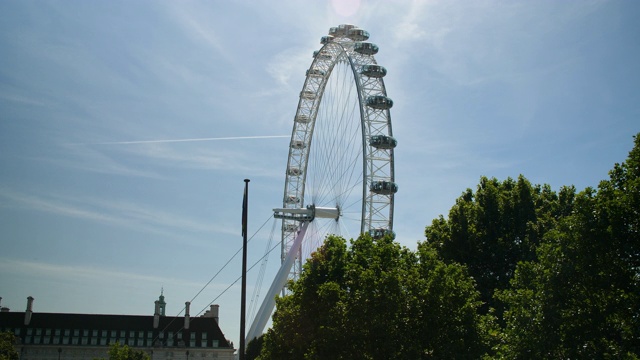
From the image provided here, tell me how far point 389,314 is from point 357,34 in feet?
110

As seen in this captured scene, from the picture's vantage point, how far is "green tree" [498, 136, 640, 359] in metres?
25.8

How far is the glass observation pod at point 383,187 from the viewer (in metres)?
54.8

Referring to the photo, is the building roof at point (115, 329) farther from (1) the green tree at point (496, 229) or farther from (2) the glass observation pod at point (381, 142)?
(1) the green tree at point (496, 229)

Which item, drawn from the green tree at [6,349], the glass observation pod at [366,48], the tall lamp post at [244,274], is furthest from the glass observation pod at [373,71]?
the green tree at [6,349]

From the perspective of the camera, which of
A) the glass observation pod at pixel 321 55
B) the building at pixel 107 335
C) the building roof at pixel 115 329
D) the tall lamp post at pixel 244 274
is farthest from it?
the building roof at pixel 115 329

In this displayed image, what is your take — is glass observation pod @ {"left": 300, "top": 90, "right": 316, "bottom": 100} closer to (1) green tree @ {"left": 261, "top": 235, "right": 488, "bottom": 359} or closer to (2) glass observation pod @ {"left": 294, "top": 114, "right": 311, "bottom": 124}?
(2) glass observation pod @ {"left": 294, "top": 114, "right": 311, "bottom": 124}

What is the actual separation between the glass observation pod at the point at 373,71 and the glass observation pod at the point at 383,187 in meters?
8.60

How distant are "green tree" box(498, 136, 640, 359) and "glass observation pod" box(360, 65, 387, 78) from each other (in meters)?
30.3

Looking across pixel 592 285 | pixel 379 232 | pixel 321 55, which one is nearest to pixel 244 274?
pixel 592 285

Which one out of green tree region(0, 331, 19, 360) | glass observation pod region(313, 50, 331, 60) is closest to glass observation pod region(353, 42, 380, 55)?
glass observation pod region(313, 50, 331, 60)

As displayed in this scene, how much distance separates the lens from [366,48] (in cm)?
5825

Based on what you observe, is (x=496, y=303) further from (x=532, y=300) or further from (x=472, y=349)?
(x=532, y=300)

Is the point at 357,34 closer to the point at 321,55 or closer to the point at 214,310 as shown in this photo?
the point at 321,55

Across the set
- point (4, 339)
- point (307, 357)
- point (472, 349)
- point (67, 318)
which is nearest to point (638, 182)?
point (472, 349)
